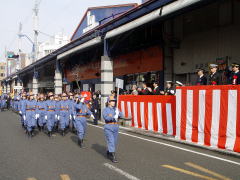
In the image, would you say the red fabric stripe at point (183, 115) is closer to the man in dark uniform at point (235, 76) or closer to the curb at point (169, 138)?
the curb at point (169, 138)

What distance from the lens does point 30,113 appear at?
1234cm

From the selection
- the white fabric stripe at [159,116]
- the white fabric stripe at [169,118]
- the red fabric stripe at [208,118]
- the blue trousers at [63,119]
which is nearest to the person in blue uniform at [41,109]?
the blue trousers at [63,119]

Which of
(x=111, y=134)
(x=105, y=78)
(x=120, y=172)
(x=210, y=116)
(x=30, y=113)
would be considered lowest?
(x=120, y=172)

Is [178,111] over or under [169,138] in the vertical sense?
over

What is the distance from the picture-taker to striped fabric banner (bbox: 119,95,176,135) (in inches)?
431

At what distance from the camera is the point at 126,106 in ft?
48.8

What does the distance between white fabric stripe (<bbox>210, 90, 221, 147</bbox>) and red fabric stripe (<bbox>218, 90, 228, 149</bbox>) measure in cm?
12

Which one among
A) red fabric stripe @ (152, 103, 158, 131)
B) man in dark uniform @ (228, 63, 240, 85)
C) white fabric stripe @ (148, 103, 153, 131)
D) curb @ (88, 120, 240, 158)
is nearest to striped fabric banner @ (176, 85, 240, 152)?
curb @ (88, 120, 240, 158)

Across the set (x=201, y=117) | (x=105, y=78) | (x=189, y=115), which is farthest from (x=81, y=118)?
(x=105, y=78)

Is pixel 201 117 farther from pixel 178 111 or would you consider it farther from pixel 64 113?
pixel 64 113

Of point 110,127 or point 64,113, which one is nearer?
point 110,127

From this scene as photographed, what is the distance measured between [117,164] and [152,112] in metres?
5.54

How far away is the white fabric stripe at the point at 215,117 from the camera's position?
841 cm

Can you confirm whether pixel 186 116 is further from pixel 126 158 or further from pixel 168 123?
pixel 126 158
